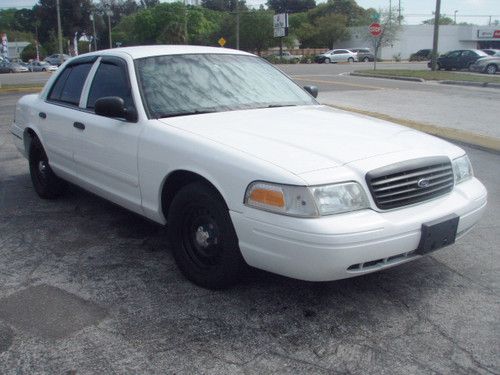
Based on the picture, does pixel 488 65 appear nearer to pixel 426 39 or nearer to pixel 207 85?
pixel 207 85

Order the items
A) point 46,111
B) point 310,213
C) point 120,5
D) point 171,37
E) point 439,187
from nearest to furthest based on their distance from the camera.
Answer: point 310,213 → point 439,187 → point 46,111 → point 171,37 → point 120,5

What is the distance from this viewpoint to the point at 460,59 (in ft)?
113

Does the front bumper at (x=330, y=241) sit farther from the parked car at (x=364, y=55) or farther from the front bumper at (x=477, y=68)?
the parked car at (x=364, y=55)

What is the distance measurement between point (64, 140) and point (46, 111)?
0.55 m

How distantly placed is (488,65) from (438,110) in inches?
781

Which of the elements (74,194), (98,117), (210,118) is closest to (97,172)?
(98,117)

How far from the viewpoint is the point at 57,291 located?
3703mm

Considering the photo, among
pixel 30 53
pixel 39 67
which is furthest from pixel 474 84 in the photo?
pixel 30 53

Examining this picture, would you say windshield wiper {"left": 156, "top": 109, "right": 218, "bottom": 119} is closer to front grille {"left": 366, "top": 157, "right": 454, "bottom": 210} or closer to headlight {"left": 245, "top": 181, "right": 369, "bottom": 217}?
headlight {"left": 245, "top": 181, "right": 369, "bottom": 217}

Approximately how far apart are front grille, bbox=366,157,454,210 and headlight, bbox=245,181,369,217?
0.11 meters

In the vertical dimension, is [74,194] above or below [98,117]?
below

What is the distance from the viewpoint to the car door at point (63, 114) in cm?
501

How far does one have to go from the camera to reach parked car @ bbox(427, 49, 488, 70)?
34.1 metres

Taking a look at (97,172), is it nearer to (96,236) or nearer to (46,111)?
(96,236)
